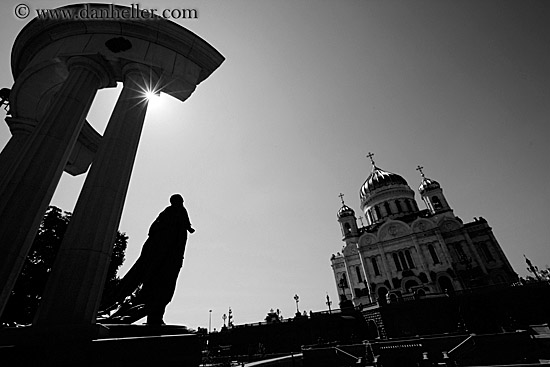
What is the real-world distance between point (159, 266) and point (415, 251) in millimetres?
40261

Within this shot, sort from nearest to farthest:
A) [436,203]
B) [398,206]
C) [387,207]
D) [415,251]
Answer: [415,251]
[436,203]
[398,206]
[387,207]

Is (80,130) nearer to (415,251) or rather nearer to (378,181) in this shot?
(415,251)

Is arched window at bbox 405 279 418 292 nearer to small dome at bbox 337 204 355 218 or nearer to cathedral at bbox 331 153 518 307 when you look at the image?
cathedral at bbox 331 153 518 307

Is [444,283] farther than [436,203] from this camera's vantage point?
No

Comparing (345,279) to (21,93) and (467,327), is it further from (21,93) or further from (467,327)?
(21,93)

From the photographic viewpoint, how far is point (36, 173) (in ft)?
15.8

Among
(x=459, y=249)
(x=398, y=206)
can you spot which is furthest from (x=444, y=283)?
(x=398, y=206)

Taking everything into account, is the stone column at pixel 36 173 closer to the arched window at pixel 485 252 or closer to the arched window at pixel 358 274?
the arched window at pixel 358 274

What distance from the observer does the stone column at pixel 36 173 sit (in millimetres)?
4219

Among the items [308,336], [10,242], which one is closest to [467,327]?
[308,336]

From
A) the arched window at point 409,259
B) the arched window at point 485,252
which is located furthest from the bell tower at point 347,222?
the arched window at point 485,252

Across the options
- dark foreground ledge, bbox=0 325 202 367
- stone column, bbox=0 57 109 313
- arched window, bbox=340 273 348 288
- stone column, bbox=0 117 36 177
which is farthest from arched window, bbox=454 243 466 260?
stone column, bbox=0 117 36 177

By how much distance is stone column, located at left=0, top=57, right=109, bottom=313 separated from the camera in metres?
4.22

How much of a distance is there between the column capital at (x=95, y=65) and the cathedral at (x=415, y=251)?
30265mm
